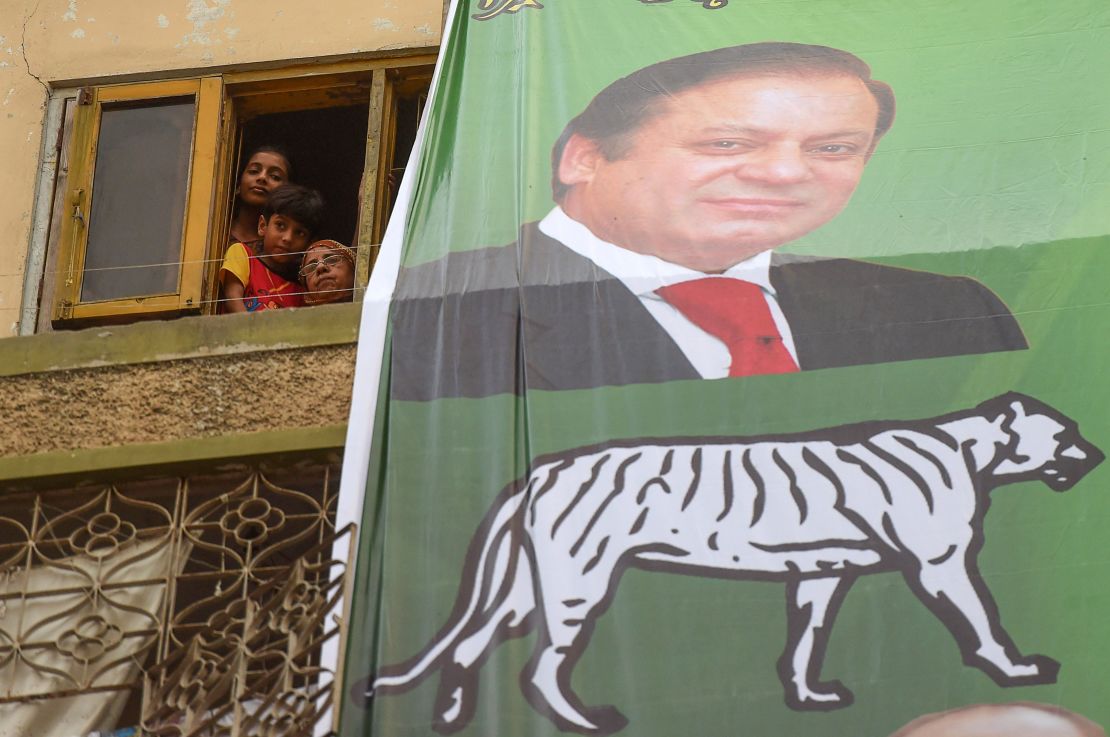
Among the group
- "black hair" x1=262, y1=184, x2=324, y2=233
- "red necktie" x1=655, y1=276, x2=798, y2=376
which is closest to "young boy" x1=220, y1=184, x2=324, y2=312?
"black hair" x1=262, y1=184, x2=324, y2=233

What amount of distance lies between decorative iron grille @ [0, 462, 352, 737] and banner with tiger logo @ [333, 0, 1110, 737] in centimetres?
18

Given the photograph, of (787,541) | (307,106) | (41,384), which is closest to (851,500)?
(787,541)

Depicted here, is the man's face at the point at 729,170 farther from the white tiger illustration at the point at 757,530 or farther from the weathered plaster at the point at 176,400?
the weathered plaster at the point at 176,400

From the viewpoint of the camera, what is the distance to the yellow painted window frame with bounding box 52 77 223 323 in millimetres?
7547

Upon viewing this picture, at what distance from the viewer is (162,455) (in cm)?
648

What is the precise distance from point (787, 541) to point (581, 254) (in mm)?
1321

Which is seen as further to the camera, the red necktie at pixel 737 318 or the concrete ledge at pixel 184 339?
the concrete ledge at pixel 184 339

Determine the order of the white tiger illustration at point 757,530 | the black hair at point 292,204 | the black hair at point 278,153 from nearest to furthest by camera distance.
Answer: the white tiger illustration at point 757,530, the black hair at point 292,204, the black hair at point 278,153

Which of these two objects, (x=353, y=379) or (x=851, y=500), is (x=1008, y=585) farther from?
(x=353, y=379)

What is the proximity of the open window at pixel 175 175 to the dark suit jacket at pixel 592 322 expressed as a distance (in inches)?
39.6

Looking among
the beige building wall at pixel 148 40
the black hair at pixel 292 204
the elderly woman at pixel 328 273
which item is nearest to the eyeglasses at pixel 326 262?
the elderly woman at pixel 328 273

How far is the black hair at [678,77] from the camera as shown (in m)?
6.97

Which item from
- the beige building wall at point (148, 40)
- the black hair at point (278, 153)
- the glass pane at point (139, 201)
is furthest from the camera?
the black hair at point (278, 153)

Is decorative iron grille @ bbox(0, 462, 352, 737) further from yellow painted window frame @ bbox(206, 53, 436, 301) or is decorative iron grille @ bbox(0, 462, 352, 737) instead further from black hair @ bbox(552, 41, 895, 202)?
black hair @ bbox(552, 41, 895, 202)
